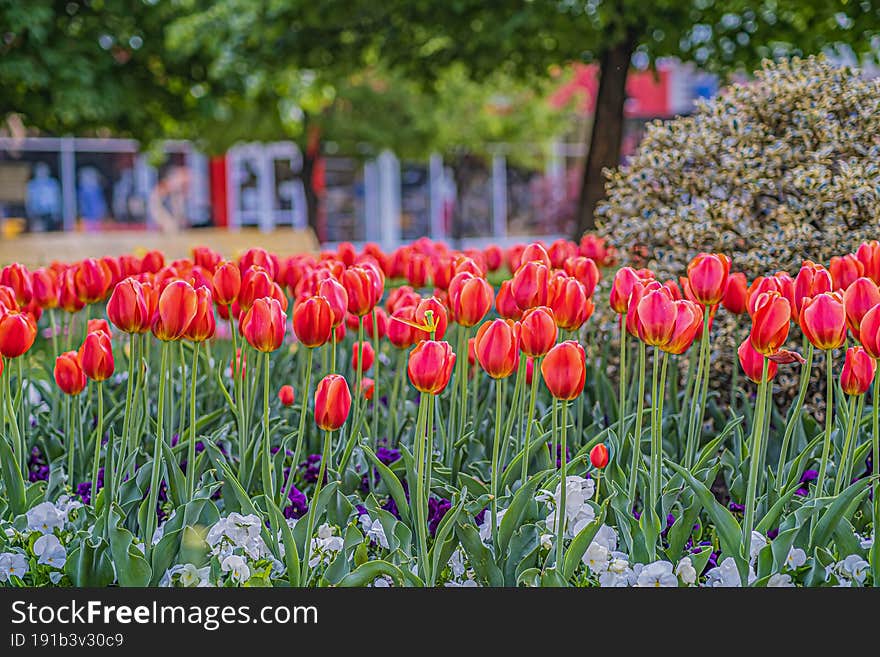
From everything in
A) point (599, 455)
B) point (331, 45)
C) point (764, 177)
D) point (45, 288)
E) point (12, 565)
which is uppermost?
point (331, 45)

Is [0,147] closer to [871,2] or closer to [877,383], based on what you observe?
[871,2]

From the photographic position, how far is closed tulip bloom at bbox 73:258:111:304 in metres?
3.64

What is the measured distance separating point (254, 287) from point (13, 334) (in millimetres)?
681

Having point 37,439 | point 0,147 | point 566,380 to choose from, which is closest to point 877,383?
point 566,380

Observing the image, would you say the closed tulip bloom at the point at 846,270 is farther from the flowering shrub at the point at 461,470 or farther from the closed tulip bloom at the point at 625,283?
the closed tulip bloom at the point at 625,283

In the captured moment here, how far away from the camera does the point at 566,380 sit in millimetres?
2504

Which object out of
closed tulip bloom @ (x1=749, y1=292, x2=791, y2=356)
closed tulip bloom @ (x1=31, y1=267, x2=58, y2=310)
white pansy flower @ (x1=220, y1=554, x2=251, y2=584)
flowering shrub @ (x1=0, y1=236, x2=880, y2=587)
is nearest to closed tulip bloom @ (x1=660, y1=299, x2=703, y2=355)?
flowering shrub @ (x1=0, y1=236, x2=880, y2=587)

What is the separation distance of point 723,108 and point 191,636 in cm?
332

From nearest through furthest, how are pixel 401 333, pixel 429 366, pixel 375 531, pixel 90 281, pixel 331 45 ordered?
pixel 429 366, pixel 375 531, pixel 401 333, pixel 90 281, pixel 331 45

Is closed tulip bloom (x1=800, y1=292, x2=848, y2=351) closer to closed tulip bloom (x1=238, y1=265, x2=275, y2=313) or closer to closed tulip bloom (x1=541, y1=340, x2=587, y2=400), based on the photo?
closed tulip bloom (x1=541, y1=340, x2=587, y2=400)

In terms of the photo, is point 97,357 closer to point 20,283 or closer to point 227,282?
point 227,282

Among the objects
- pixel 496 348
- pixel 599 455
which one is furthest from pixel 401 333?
pixel 496 348

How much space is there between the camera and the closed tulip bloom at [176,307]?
2.74 metres

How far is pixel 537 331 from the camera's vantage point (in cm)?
271
